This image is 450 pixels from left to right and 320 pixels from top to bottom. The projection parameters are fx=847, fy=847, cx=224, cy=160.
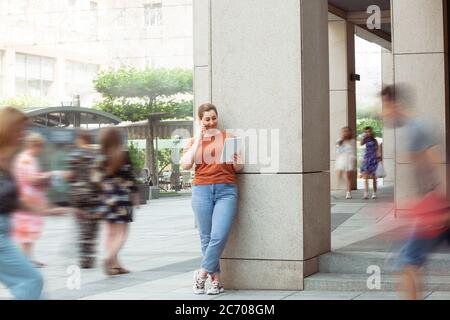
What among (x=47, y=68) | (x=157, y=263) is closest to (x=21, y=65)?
(x=47, y=68)

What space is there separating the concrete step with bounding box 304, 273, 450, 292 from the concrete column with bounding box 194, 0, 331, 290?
0.13m

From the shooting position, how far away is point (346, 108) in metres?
24.1

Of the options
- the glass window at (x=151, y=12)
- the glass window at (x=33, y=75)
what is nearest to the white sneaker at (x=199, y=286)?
the glass window at (x=151, y=12)

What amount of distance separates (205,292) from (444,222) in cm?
284

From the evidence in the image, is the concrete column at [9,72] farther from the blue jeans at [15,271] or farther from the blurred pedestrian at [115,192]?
the blue jeans at [15,271]

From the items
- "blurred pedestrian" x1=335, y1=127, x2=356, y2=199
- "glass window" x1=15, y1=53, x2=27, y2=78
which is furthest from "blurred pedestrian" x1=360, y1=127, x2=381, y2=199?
"glass window" x1=15, y1=53, x2=27, y2=78

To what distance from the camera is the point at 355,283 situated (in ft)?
26.6

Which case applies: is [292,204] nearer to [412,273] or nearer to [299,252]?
[299,252]

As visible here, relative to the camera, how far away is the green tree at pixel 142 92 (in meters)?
48.5

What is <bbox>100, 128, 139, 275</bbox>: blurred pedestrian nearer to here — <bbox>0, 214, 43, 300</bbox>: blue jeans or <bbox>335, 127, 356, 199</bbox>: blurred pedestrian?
<bbox>0, 214, 43, 300</bbox>: blue jeans

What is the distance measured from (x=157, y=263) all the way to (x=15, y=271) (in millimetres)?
5466

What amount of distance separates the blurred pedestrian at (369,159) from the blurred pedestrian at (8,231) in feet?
50.9

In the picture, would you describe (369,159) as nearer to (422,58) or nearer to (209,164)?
(422,58)
